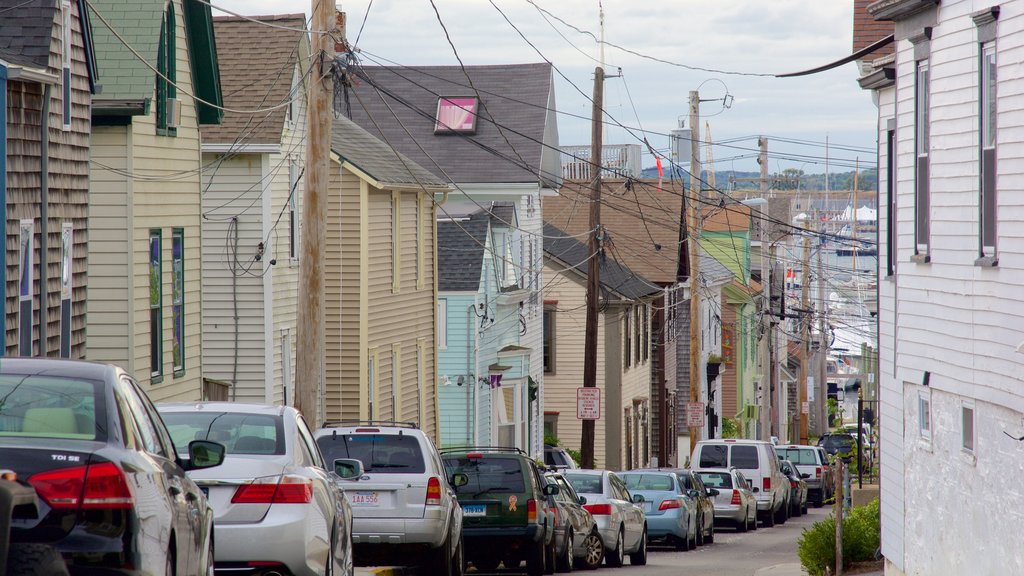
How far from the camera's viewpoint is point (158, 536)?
6996 mm

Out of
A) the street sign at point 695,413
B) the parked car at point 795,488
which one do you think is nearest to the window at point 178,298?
the street sign at point 695,413

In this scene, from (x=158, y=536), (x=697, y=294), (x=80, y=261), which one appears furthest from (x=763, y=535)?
(x=158, y=536)

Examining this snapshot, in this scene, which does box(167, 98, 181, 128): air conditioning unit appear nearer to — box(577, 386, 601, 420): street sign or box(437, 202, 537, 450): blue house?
box(437, 202, 537, 450): blue house

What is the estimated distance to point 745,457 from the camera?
126 feet

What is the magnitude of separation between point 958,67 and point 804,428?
62.7 m

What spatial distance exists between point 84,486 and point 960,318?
34.3 ft

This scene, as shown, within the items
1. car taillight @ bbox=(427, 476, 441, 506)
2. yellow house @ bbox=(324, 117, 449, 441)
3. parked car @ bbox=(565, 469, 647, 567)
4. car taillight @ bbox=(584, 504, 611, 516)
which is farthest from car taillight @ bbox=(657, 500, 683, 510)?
car taillight @ bbox=(427, 476, 441, 506)

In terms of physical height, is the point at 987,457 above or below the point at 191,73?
below

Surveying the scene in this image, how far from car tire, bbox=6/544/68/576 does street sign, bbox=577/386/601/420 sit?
27736mm

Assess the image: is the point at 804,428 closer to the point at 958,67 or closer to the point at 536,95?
the point at 536,95

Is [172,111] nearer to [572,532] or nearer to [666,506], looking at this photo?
[572,532]

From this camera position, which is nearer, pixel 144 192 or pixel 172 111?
pixel 144 192

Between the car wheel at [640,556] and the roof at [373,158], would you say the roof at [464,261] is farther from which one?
the car wheel at [640,556]

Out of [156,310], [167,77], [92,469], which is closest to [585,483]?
[156,310]
